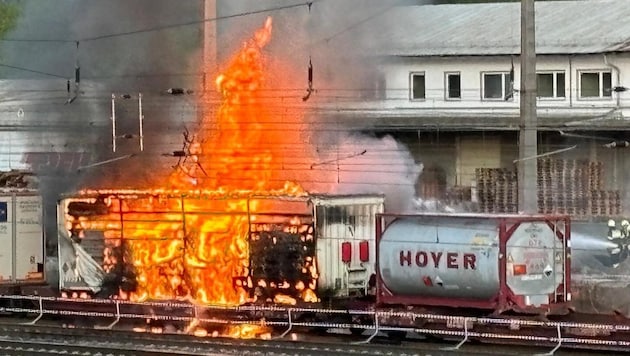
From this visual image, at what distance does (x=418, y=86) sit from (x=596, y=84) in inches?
225

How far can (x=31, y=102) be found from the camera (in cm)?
3381

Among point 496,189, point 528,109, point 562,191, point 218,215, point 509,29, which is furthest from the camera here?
point 509,29

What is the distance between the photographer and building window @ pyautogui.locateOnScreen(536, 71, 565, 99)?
114ft

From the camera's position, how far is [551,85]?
34.8m

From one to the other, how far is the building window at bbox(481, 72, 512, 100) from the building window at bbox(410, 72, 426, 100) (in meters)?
2.00

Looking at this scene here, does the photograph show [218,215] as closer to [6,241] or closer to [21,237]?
[21,237]

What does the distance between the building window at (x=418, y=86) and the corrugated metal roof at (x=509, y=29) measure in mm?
761

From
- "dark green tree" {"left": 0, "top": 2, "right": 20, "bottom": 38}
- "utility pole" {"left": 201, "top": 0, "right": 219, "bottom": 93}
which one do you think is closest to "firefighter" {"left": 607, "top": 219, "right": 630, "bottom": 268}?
"utility pole" {"left": 201, "top": 0, "right": 219, "bottom": 93}

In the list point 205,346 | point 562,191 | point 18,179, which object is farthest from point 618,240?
point 18,179

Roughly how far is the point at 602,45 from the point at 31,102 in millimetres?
17533

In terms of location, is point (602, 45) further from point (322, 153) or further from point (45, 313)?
point (45, 313)

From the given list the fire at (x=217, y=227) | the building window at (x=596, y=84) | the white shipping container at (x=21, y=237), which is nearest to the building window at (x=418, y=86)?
the building window at (x=596, y=84)

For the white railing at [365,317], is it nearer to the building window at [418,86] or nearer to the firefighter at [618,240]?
the firefighter at [618,240]

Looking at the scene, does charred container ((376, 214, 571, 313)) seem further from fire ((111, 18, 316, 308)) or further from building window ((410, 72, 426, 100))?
building window ((410, 72, 426, 100))
